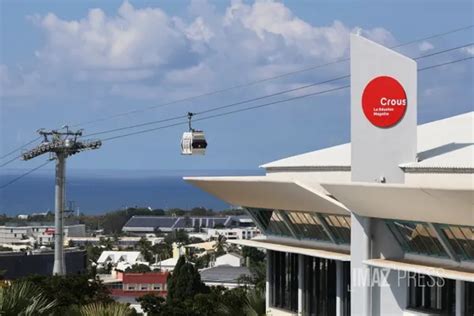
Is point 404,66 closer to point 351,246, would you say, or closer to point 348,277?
point 351,246

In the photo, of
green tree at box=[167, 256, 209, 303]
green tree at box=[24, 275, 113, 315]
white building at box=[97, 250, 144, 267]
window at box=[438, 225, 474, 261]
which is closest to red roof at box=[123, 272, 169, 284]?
green tree at box=[167, 256, 209, 303]

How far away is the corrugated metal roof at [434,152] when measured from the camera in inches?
1282

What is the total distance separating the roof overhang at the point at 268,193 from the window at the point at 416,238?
8.64 ft

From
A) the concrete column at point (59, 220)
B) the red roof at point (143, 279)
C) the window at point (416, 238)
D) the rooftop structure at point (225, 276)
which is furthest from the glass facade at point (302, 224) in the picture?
the red roof at point (143, 279)

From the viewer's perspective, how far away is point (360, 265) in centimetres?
3400

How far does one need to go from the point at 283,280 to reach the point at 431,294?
11.4 metres

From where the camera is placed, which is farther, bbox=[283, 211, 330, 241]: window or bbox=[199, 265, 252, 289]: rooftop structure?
bbox=[199, 265, 252, 289]: rooftop structure

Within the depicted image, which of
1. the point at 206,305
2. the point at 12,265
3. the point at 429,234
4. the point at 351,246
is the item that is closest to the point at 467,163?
the point at 429,234

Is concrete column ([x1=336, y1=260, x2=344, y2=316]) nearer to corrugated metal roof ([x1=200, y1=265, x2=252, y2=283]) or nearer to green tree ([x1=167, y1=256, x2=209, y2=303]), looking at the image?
green tree ([x1=167, y1=256, x2=209, y2=303])

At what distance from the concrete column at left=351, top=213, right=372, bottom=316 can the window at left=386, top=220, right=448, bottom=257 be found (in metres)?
0.88

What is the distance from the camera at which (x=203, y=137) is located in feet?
146

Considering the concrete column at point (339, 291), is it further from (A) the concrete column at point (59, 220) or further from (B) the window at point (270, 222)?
(A) the concrete column at point (59, 220)

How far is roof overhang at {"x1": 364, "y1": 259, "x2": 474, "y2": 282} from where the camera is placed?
29.4 meters

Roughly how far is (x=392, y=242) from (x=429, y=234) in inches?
83.4
